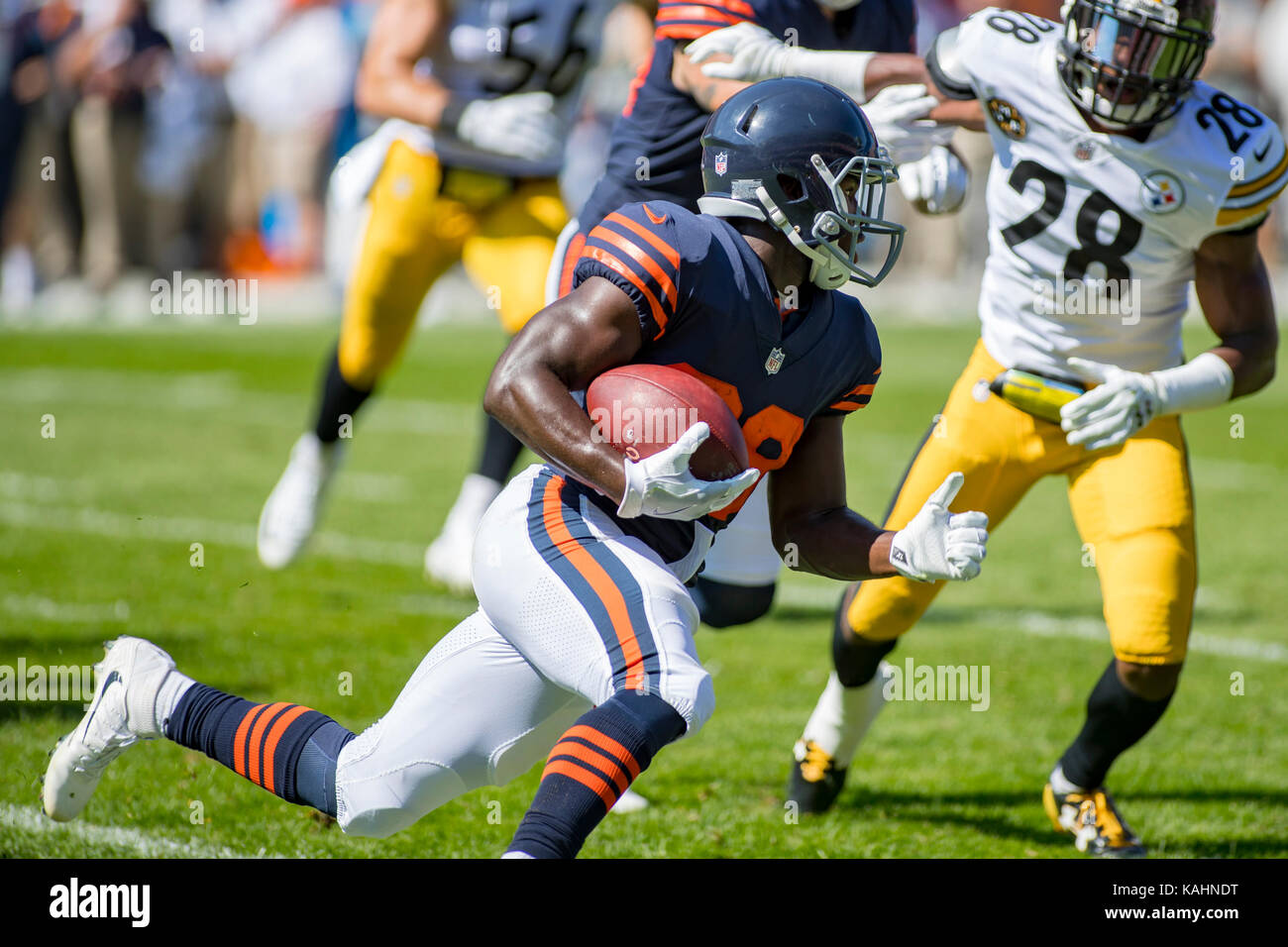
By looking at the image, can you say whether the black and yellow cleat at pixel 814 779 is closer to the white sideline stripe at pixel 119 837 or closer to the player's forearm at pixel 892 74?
the white sideline stripe at pixel 119 837

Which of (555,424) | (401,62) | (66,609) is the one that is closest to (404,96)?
(401,62)

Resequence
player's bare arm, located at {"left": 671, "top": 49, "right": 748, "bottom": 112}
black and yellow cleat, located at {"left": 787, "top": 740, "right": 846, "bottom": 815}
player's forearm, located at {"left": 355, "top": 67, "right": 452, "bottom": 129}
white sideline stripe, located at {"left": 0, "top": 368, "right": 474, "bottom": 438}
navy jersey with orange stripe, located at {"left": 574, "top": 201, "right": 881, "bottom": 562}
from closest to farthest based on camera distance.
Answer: navy jersey with orange stripe, located at {"left": 574, "top": 201, "right": 881, "bottom": 562} → player's bare arm, located at {"left": 671, "top": 49, "right": 748, "bottom": 112} → black and yellow cleat, located at {"left": 787, "top": 740, "right": 846, "bottom": 815} → player's forearm, located at {"left": 355, "top": 67, "right": 452, "bottom": 129} → white sideline stripe, located at {"left": 0, "top": 368, "right": 474, "bottom": 438}

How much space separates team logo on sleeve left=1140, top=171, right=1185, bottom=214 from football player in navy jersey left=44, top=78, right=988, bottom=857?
1033 millimetres

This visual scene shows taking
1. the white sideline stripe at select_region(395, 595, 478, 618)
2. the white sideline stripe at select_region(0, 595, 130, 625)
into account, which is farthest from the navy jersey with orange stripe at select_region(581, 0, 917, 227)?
the white sideline stripe at select_region(0, 595, 130, 625)

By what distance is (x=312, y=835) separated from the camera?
3695mm

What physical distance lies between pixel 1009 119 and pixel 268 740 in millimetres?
2297

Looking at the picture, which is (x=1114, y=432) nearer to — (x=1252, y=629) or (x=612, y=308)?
(x=612, y=308)

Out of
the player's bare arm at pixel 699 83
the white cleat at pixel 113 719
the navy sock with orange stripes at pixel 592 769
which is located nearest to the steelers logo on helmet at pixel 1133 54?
the player's bare arm at pixel 699 83

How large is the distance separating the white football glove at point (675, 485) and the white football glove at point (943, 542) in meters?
0.39

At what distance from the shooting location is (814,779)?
13.4 ft

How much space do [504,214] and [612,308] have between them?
305 cm

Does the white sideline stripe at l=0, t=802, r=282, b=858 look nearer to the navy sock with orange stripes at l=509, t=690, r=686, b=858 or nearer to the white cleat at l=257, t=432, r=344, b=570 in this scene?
the navy sock with orange stripes at l=509, t=690, r=686, b=858

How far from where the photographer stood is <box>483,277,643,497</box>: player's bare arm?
268 cm

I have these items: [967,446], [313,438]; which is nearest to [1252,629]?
[967,446]
